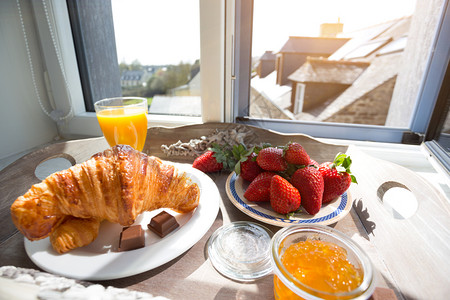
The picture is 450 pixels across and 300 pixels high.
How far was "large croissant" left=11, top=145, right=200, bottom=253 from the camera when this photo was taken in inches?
16.8

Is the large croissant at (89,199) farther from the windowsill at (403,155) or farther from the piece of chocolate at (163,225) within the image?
the windowsill at (403,155)

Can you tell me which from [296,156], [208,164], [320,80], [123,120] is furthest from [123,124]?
[320,80]

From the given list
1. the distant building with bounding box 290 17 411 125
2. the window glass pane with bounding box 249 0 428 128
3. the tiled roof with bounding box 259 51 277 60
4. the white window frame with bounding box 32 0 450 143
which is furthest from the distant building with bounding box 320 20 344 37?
the white window frame with bounding box 32 0 450 143

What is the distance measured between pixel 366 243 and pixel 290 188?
0.18 m

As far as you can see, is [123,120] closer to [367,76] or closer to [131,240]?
[131,240]

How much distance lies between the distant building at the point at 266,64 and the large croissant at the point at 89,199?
0.85 m

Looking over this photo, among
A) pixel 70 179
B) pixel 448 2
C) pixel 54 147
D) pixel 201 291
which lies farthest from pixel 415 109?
pixel 54 147

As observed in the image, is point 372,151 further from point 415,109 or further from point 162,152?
point 162,152

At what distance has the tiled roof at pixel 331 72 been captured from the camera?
5.52 feet

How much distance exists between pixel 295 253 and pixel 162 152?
2.06ft

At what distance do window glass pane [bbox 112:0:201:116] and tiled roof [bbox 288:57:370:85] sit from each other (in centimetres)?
68

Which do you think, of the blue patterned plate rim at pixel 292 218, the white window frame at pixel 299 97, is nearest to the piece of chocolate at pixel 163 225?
the blue patterned plate rim at pixel 292 218

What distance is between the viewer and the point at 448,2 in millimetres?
875

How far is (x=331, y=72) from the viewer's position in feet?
6.92
